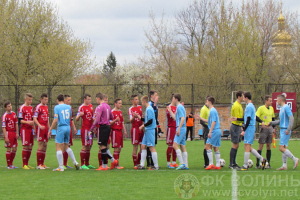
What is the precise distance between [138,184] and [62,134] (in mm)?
3474

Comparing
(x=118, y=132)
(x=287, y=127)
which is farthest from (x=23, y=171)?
(x=287, y=127)

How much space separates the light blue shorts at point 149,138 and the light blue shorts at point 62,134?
203 centimetres

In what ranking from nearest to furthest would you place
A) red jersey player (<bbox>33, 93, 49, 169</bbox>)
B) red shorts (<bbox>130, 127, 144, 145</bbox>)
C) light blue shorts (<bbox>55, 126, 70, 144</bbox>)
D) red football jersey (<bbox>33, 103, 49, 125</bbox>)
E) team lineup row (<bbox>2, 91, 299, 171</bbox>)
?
team lineup row (<bbox>2, 91, 299, 171</bbox>) < light blue shorts (<bbox>55, 126, 70, 144</bbox>) < red jersey player (<bbox>33, 93, 49, 169</bbox>) < red football jersey (<bbox>33, 103, 49, 125</bbox>) < red shorts (<bbox>130, 127, 144, 145</bbox>)

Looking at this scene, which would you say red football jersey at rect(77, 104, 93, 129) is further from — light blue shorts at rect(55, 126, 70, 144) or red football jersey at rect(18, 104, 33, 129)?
red football jersey at rect(18, 104, 33, 129)

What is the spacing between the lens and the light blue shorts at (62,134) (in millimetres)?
13648

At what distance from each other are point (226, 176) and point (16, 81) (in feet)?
90.9

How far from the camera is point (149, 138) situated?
13.8 meters

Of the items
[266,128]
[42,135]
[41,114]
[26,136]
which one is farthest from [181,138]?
[26,136]

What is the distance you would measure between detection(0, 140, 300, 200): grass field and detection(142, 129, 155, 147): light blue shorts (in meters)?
0.78

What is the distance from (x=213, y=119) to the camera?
1368cm

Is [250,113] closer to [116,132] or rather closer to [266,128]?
[266,128]

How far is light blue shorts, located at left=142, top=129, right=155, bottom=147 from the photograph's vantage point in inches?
542

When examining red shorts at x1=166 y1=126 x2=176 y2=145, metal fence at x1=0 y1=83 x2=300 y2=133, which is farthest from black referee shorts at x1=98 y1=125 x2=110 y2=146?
metal fence at x1=0 y1=83 x2=300 y2=133

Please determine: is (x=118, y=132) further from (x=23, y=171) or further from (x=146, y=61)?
(x=146, y=61)
